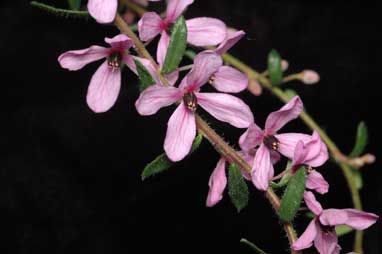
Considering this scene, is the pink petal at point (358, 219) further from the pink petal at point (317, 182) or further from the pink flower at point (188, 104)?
the pink flower at point (188, 104)

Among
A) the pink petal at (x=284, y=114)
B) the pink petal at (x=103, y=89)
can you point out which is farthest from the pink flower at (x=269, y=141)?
the pink petal at (x=103, y=89)

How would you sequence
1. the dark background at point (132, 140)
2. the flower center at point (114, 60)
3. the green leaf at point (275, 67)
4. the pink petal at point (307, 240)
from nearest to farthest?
the pink petal at point (307, 240)
the flower center at point (114, 60)
the green leaf at point (275, 67)
the dark background at point (132, 140)

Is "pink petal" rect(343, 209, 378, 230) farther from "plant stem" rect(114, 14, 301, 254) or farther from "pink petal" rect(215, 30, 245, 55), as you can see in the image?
"pink petal" rect(215, 30, 245, 55)

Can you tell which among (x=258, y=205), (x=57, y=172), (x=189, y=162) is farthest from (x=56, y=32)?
(x=258, y=205)

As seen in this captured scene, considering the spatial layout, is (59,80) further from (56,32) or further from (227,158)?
(227,158)

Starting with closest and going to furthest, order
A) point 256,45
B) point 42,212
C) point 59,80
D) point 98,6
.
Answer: point 98,6 < point 42,212 < point 59,80 < point 256,45

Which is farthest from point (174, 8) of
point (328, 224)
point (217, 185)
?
point (328, 224)

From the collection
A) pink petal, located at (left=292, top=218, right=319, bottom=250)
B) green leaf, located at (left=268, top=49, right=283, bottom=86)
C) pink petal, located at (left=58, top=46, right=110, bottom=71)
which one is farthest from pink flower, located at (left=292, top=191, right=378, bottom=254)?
green leaf, located at (left=268, top=49, right=283, bottom=86)
